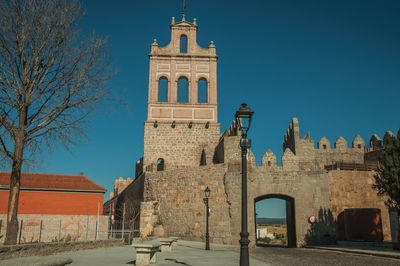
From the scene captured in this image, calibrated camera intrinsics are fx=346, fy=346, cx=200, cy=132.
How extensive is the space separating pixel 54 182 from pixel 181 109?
1120 centimetres

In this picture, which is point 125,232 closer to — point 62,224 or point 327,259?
point 62,224

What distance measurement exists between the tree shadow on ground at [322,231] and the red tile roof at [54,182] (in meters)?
15.7

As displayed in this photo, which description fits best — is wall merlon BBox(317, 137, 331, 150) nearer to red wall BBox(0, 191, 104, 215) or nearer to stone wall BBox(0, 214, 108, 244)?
stone wall BBox(0, 214, 108, 244)

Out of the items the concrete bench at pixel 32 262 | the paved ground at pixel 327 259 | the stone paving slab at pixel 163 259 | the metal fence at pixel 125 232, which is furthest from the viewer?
the metal fence at pixel 125 232

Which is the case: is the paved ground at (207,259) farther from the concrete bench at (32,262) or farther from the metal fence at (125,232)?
the metal fence at (125,232)

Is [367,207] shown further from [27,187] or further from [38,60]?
[27,187]

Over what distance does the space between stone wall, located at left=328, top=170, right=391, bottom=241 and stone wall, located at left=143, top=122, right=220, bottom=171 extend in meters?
8.88

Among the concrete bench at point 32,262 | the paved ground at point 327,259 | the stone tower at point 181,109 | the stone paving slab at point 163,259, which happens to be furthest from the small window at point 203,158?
the concrete bench at point 32,262

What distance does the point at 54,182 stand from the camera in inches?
1041

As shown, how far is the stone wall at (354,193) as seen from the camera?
19.5 meters

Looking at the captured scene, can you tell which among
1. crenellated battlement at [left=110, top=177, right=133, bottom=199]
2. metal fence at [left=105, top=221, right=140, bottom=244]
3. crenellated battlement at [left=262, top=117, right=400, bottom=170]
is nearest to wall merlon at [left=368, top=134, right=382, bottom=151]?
crenellated battlement at [left=262, top=117, right=400, bottom=170]

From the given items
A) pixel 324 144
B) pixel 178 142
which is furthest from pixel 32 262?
pixel 324 144

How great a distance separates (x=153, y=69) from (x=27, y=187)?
42.0 ft

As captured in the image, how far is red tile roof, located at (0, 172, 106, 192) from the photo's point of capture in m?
25.7
